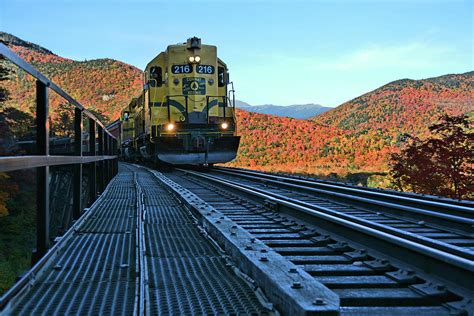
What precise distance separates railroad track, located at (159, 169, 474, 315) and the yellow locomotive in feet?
28.3

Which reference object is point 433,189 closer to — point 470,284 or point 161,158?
point 161,158

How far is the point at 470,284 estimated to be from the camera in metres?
2.66

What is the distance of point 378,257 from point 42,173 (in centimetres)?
247

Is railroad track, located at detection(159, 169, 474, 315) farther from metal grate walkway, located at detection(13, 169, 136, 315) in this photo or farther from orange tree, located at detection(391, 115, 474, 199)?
orange tree, located at detection(391, 115, 474, 199)

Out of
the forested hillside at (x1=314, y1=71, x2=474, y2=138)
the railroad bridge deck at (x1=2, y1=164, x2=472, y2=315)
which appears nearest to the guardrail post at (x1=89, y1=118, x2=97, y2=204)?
the railroad bridge deck at (x1=2, y1=164, x2=472, y2=315)

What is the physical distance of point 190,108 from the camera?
584 inches

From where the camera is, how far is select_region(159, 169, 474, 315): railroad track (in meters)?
2.61

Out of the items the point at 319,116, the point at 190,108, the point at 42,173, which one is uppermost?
the point at 319,116

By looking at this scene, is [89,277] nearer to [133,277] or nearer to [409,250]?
[133,277]

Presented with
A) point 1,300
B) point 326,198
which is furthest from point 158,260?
point 326,198

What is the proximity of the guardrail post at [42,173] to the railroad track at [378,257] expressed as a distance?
1.73 metres

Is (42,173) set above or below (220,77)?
below

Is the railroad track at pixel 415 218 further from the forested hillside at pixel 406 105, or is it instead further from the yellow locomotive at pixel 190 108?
the forested hillside at pixel 406 105

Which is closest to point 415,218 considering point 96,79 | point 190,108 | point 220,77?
point 190,108
